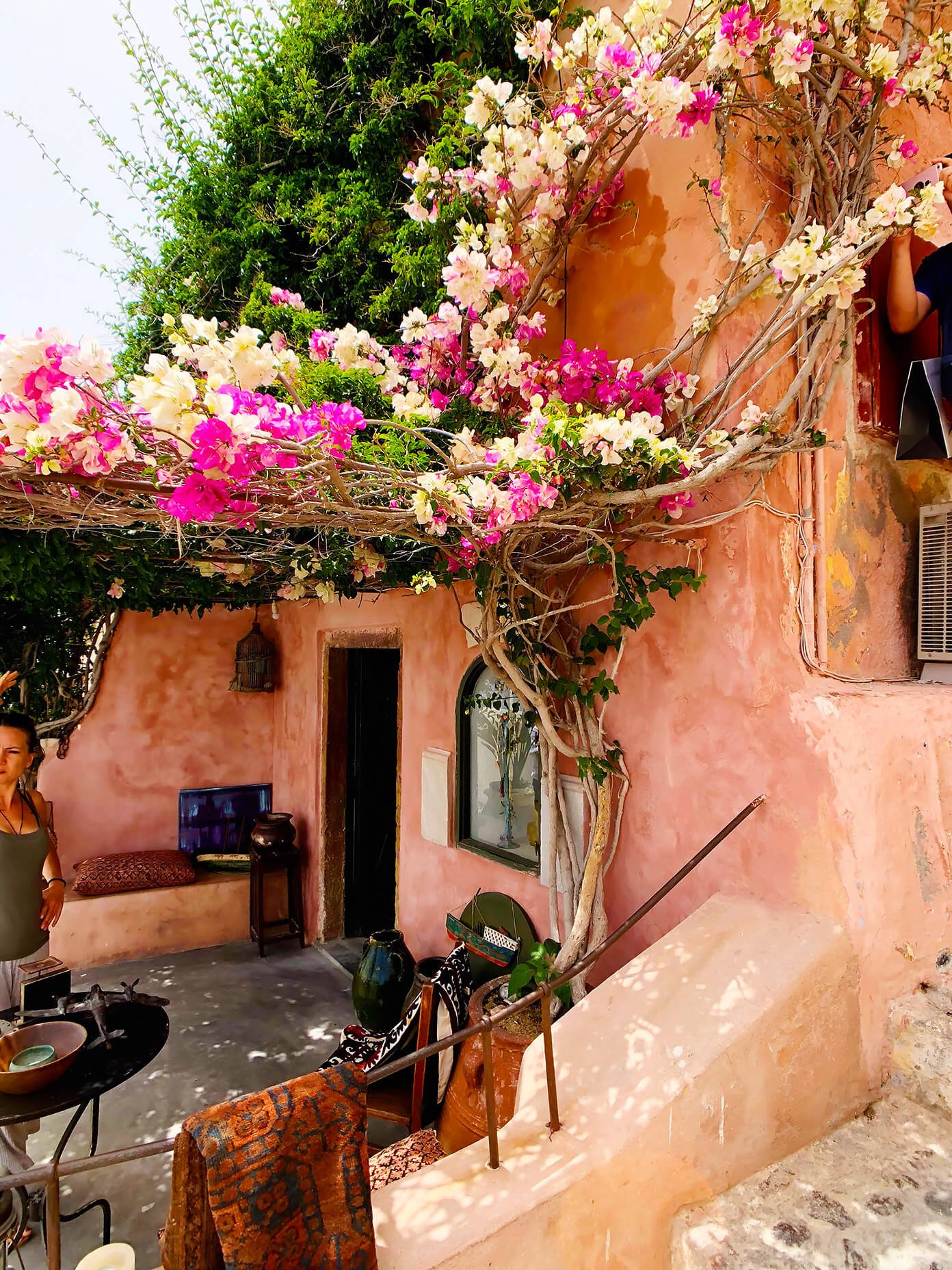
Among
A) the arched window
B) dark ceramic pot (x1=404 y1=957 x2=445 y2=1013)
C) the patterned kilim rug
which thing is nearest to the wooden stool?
dark ceramic pot (x1=404 y1=957 x2=445 y2=1013)

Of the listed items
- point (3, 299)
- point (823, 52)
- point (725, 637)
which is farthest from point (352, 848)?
point (823, 52)

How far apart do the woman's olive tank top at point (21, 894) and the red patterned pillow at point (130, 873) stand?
2.29 metres

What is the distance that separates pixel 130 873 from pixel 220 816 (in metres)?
1.02

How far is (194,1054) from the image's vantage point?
4262mm

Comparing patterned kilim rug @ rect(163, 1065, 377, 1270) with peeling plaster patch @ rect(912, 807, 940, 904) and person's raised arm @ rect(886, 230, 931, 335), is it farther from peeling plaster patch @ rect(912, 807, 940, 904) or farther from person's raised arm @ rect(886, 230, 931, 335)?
person's raised arm @ rect(886, 230, 931, 335)

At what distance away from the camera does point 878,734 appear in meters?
2.41

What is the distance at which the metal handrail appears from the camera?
4.15 ft

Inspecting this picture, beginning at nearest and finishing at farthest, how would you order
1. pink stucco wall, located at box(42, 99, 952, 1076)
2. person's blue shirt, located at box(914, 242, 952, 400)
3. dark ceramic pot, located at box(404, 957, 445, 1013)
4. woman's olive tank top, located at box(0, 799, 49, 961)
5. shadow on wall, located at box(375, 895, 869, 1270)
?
shadow on wall, located at box(375, 895, 869, 1270) < pink stucco wall, located at box(42, 99, 952, 1076) < person's blue shirt, located at box(914, 242, 952, 400) < woman's olive tank top, located at box(0, 799, 49, 961) < dark ceramic pot, located at box(404, 957, 445, 1013)

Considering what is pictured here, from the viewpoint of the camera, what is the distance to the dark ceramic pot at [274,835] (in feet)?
19.3

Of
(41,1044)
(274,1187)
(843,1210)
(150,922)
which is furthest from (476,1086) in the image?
(150,922)

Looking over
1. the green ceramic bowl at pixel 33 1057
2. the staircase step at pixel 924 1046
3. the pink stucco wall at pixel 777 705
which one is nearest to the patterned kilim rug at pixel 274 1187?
the green ceramic bowl at pixel 33 1057

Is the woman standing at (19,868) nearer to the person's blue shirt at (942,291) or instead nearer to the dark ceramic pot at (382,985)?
the dark ceramic pot at (382,985)

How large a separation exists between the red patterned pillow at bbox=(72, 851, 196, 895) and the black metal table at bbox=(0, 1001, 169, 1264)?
2508mm

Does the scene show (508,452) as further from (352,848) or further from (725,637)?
(352,848)
